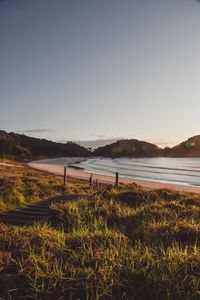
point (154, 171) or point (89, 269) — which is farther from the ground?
point (89, 269)

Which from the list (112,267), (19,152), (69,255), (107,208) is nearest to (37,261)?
(69,255)

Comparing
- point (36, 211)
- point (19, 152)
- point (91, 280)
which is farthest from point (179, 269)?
point (19, 152)

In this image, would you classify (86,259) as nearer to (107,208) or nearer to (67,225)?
(67,225)

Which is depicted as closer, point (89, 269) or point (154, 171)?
point (89, 269)

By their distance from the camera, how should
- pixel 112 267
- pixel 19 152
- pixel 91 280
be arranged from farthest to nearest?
pixel 19 152 < pixel 112 267 < pixel 91 280

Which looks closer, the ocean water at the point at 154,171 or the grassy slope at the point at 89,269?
the grassy slope at the point at 89,269

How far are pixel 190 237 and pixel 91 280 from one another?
311 cm

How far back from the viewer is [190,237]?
665cm

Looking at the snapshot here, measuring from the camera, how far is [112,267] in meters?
4.49

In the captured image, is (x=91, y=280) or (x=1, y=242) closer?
(x=91, y=280)

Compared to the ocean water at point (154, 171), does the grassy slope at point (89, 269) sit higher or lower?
higher

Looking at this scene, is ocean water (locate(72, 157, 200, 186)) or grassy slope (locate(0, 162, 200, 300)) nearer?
grassy slope (locate(0, 162, 200, 300))

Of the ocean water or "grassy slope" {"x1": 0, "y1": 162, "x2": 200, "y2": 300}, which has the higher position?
"grassy slope" {"x1": 0, "y1": 162, "x2": 200, "y2": 300}

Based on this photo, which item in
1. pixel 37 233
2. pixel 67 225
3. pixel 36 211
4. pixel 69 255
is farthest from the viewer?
pixel 36 211
